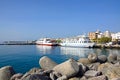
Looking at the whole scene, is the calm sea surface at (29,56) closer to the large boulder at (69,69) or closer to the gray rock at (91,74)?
the large boulder at (69,69)

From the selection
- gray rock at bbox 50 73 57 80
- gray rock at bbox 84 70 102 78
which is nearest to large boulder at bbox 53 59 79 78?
gray rock at bbox 50 73 57 80

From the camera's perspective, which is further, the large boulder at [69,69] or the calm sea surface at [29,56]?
the calm sea surface at [29,56]

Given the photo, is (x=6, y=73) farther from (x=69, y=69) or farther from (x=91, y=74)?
(x=91, y=74)

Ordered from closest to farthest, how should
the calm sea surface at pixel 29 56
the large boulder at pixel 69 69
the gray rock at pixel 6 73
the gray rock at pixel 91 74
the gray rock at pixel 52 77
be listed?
1. the gray rock at pixel 52 77
2. the large boulder at pixel 69 69
3. the gray rock at pixel 91 74
4. the gray rock at pixel 6 73
5. the calm sea surface at pixel 29 56

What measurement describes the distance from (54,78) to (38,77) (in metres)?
1.74

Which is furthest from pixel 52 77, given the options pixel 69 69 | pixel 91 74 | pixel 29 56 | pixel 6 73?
pixel 29 56

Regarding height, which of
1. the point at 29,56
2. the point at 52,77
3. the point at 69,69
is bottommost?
the point at 29,56

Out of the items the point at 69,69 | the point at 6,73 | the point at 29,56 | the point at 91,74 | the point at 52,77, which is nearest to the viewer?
the point at 52,77

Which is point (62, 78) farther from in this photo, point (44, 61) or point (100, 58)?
point (100, 58)

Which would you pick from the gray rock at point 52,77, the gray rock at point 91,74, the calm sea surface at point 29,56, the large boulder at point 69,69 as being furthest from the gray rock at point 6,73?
the calm sea surface at point 29,56

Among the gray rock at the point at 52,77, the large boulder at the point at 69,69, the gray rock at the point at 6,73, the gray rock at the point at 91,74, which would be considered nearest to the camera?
the gray rock at the point at 52,77

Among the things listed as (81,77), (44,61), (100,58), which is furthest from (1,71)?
(100,58)

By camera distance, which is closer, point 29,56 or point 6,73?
point 6,73

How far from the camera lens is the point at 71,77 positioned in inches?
516
